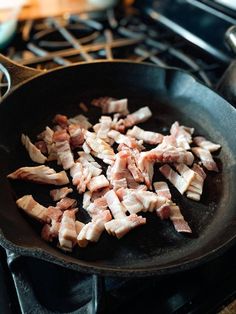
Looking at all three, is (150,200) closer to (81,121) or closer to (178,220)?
(178,220)

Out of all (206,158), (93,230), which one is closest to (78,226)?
(93,230)

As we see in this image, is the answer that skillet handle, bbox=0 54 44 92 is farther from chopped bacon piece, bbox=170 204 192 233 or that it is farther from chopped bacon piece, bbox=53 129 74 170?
chopped bacon piece, bbox=170 204 192 233

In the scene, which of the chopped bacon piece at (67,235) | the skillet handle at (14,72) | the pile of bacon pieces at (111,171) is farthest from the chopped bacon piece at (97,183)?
the skillet handle at (14,72)

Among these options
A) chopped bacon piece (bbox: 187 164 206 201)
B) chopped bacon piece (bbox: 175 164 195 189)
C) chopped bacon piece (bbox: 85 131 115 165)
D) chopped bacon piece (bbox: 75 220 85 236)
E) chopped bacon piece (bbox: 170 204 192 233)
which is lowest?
chopped bacon piece (bbox: 170 204 192 233)

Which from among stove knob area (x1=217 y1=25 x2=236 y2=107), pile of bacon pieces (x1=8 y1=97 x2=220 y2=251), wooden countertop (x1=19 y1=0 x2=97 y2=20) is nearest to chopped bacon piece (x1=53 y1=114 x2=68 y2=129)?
pile of bacon pieces (x1=8 y1=97 x2=220 y2=251)

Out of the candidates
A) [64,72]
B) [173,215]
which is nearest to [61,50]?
[64,72]

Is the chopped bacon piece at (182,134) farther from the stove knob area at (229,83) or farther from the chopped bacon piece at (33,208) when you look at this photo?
the chopped bacon piece at (33,208)
